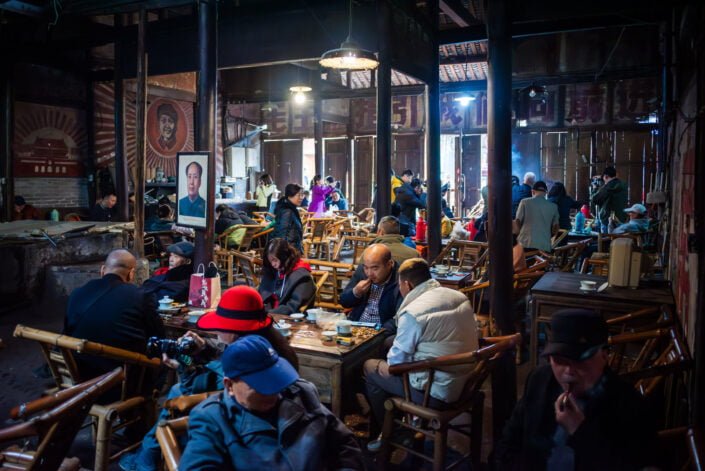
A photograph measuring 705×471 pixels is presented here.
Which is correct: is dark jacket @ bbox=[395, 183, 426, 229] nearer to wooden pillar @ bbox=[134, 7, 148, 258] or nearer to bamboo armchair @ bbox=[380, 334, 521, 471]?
wooden pillar @ bbox=[134, 7, 148, 258]

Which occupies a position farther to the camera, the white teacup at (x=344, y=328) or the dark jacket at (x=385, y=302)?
the dark jacket at (x=385, y=302)

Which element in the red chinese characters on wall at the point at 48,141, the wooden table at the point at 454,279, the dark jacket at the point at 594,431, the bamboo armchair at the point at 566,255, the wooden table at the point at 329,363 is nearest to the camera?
the dark jacket at the point at 594,431

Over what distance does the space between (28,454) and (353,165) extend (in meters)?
15.4

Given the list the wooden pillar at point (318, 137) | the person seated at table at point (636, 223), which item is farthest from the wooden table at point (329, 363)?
the wooden pillar at point (318, 137)

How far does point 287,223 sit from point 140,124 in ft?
7.22

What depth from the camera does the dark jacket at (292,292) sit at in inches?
195

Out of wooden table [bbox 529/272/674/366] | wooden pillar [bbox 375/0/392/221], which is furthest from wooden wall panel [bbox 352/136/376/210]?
wooden table [bbox 529/272/674/366]

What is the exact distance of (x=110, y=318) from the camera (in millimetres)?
3703

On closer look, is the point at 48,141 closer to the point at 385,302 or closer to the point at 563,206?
the point at 563,206

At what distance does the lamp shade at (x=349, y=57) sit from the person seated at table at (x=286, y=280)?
2525 mm

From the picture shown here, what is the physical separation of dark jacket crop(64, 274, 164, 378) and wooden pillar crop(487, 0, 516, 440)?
2592 millimetres

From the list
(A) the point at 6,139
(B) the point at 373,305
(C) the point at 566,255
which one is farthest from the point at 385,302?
(A) the point at 6,139

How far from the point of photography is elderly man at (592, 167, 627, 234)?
33.2 feet

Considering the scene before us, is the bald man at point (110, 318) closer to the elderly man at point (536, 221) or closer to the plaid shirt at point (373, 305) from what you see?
the plaid shirt at point (373, 305)
